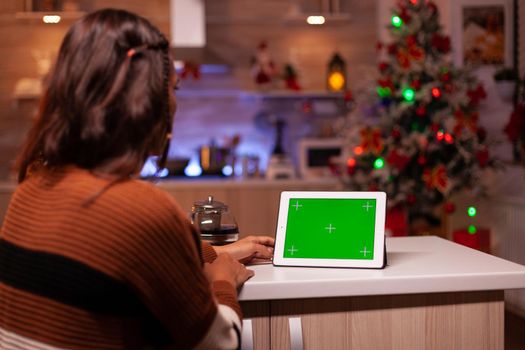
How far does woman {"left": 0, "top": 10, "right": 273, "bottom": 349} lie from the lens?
110 cm

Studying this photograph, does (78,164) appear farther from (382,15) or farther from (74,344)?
(382,15)

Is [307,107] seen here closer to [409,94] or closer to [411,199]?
[409,94]

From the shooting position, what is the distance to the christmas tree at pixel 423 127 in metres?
4.42

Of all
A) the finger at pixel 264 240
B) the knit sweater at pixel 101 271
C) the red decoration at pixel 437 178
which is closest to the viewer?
the knit sweater at pixel 101 271

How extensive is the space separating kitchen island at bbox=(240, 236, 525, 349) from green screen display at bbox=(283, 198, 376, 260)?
5 cm

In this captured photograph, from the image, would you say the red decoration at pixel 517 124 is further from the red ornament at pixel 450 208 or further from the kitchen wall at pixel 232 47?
the kitchen wall at pixel 232 47

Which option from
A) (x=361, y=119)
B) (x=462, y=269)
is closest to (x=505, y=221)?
(x=361, y=119)

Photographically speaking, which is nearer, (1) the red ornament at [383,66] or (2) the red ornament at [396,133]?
(2) the red ornament at [396,133]

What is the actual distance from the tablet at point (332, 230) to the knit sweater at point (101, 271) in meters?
0.56

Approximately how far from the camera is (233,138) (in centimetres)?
562

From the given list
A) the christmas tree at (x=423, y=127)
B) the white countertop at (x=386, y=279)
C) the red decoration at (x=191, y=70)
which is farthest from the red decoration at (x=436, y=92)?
the white countertop at (x=386, y=279)

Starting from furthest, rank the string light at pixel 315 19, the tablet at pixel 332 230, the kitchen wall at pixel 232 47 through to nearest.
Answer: the kitchen wall at pixel 232 47 < the string light at pixel 315 19 < the tablet at pixel 332 230

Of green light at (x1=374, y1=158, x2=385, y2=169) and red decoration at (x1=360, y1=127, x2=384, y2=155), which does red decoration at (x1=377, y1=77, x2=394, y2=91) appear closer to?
red decoration at (x1=360, y1=127, x2=384, y2=155)

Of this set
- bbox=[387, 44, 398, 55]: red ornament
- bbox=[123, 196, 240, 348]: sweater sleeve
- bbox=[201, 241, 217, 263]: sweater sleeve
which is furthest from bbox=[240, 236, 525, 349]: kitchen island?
bbox=[387, 44, 398, 55]: red ornament
